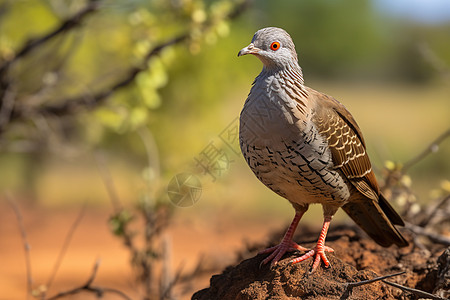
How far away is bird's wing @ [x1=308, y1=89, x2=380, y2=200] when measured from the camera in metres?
3.21

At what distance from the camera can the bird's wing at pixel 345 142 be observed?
321 cm

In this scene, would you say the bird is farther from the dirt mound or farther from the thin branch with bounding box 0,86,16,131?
the thin branch with bounding box 0,86,16,131

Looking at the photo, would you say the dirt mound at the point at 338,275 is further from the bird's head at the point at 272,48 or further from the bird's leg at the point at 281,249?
the bird's head at the point at 272,48

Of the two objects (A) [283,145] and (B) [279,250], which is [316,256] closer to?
(B) [279,250]

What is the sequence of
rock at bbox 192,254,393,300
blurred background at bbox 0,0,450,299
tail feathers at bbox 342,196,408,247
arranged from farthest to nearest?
blurred background at bbox 0,0,450,299, tail feathers at bbox 342,196,408,247, rock at bbox 192,254,393,300

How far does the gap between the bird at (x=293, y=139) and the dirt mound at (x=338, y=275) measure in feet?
0.31

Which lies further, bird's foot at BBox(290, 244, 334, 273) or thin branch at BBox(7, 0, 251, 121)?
thin branch at BBox(7, 0, 251, 121)

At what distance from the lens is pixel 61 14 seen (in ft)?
19.2

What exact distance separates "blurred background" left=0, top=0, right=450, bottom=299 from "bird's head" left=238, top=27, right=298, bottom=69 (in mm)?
933

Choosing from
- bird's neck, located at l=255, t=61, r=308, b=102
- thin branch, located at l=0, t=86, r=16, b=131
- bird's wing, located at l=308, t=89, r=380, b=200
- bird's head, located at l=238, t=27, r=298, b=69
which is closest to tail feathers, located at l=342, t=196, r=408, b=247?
bird's wing, located at l=308, t=89, r=380, b=200

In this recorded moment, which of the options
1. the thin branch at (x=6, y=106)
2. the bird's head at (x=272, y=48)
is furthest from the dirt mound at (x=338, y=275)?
the thin branch at (x=6, y=106)

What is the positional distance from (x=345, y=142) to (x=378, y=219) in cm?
73

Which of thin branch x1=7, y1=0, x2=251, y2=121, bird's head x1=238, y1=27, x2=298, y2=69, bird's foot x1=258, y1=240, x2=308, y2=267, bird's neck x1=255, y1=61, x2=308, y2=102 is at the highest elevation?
thin branch x1=7, y1=0, x2=251, y2=121

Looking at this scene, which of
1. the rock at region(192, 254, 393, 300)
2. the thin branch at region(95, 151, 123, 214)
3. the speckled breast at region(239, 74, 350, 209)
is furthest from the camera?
the thin branch at region(95, 151, 123, 214)
